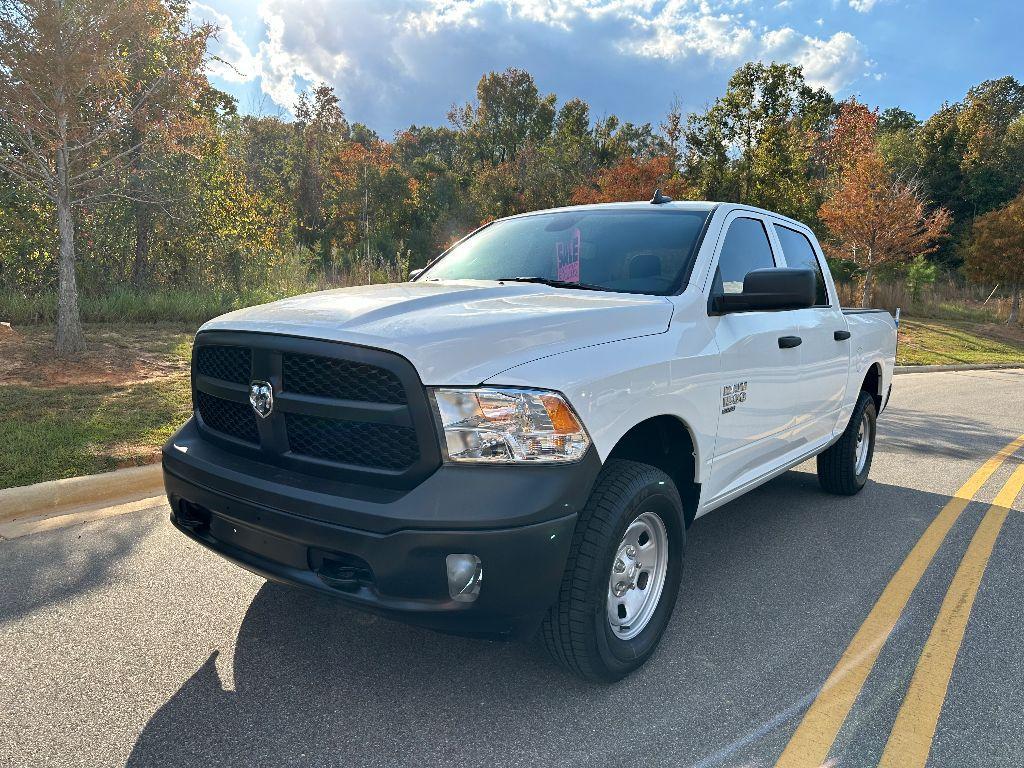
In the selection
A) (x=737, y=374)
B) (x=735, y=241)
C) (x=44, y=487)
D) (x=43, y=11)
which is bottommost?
(x=44, y=487)

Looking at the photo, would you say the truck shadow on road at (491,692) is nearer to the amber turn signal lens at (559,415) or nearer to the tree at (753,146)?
the amber turn signal lens at (559,415)

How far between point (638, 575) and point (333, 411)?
1.46 metres

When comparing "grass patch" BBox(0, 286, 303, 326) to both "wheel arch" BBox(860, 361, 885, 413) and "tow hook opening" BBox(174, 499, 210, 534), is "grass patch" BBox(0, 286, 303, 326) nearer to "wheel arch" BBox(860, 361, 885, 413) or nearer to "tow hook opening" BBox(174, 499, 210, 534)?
"tow hook opening" BBox(174, 499, 210, 534)

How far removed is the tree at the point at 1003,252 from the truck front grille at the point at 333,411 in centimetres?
3284

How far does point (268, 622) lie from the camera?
3.37 meters

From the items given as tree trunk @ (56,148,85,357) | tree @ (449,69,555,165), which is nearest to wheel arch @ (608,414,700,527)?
tree trunk @ (56,148,85,357)

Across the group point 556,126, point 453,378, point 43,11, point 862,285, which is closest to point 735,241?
point 453,378

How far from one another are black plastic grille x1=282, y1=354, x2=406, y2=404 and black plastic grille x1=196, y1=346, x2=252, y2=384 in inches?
11.0

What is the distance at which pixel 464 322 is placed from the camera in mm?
2697

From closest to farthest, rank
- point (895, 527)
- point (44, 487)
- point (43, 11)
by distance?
point (44, 487) → point (895, 527) → point (43, 11)

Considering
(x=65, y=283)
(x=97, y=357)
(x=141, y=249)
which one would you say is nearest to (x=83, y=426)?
(x=97, y=357)

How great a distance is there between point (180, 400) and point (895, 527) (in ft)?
20.4

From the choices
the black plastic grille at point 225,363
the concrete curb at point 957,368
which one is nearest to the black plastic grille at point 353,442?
the black plastic grille at point 225,363

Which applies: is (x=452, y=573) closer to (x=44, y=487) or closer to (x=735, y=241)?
(x=735, y=241)
